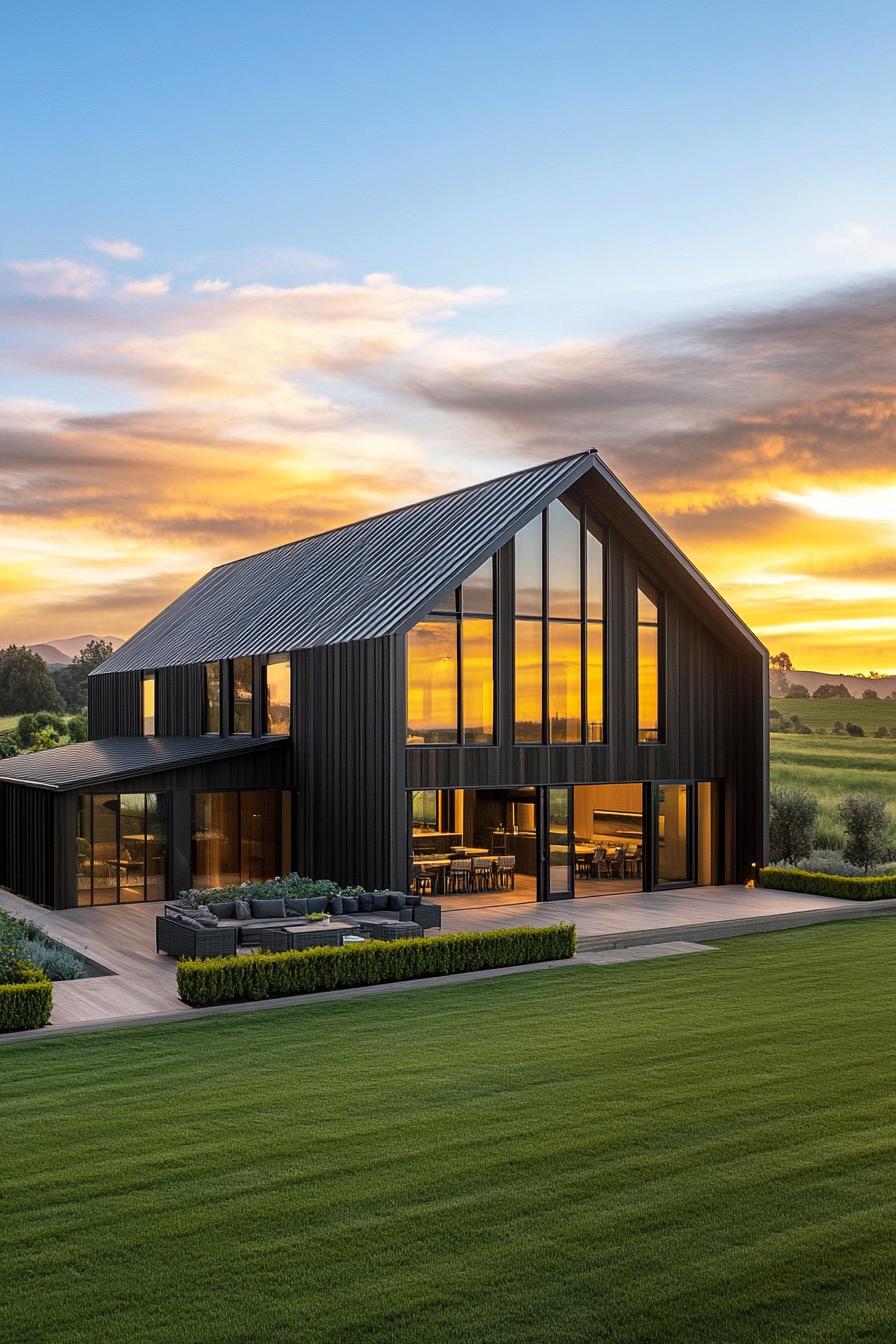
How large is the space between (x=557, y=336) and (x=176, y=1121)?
2154 centimetres

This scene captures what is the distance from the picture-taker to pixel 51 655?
10356 centimetres

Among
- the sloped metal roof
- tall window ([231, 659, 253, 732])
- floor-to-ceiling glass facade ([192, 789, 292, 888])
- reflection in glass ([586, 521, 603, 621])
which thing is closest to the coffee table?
the sloped metal roof

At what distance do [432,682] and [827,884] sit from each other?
9.34 meters

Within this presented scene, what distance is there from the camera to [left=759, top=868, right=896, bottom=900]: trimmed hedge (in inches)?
872

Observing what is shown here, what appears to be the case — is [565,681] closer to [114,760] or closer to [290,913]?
[290,913]

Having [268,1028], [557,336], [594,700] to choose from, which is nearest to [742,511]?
[557,336]

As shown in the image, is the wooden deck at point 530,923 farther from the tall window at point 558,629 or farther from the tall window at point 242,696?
the tall window at point 242,696

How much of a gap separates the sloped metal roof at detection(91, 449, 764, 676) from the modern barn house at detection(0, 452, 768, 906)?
0.09 m

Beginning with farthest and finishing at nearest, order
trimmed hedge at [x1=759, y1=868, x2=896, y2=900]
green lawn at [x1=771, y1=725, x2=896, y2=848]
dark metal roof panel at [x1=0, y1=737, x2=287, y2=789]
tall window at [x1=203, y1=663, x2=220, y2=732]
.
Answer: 1. green lawn at [x1=771, y1=725, x2=896, y2=848]
2. tall window at [x1=203, y1=663, x2=220, y2=732]
3. trimmed hedge at [x1=759, y1=868, x2=896, y2=900]
4. dark metal roof panel at [x1=0, y1=737, x2=287, y2=789]

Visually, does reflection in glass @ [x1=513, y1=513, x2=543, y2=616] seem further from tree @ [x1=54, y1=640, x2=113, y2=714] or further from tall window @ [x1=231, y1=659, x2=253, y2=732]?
tree @ [x1=54, y1=640, x2=113, y2=714]

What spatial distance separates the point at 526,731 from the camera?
72.3 feet

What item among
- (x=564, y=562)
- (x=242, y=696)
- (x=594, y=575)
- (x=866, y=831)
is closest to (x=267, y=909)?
(x=242, y=696)

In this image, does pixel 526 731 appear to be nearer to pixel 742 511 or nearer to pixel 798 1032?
pixel 798 1032

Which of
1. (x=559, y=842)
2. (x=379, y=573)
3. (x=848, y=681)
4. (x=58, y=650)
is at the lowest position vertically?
(x=559, y=842)
